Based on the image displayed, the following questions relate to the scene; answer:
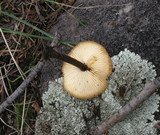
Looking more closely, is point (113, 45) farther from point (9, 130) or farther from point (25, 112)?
point (9, 130)

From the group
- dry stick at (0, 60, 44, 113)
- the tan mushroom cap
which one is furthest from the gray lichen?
dry stick at (0, 60, 44, 113)

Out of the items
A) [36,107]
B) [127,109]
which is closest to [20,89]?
[36,107]

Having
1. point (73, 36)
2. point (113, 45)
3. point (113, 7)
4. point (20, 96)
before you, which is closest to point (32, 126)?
point (20, 96)

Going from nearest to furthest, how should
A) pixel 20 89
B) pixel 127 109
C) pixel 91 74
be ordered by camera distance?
pixel 127 109 < pixel 91 74 < pixel 20 89

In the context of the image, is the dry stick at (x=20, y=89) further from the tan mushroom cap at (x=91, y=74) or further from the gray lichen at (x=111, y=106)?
the tan mushroom cap at (x=91, y=74)

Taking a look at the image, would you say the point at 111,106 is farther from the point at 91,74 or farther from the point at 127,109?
the point at 91,74

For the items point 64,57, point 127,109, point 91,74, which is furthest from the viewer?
point 91,74
